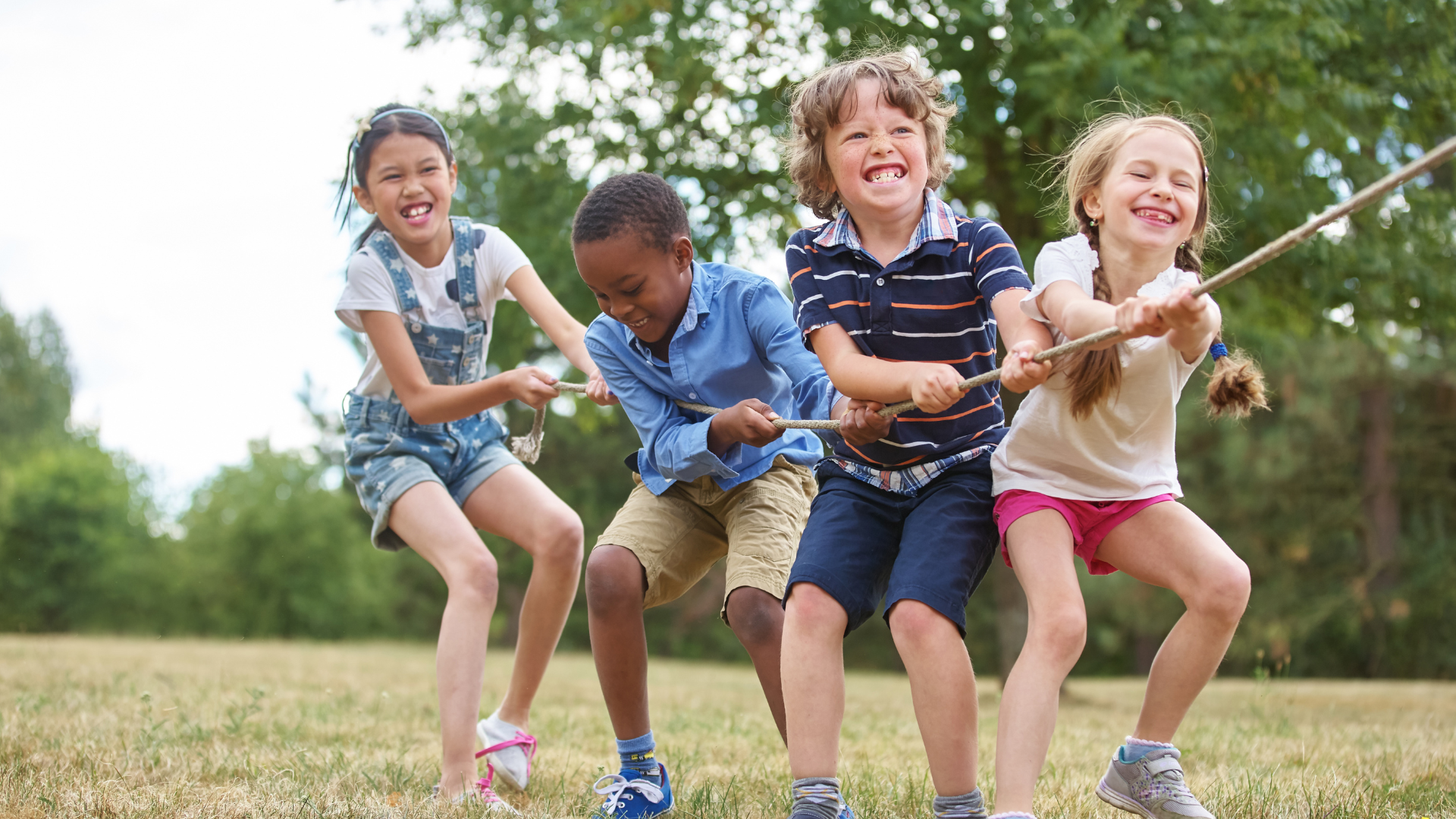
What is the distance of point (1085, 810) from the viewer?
9.96 ft

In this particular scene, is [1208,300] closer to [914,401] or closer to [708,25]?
[914,401]

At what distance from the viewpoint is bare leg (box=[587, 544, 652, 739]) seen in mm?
2998

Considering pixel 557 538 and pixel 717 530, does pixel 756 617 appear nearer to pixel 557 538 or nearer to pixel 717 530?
pixel 717 530

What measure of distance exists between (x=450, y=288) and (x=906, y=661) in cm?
197

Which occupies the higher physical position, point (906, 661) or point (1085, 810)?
point (906, 661)

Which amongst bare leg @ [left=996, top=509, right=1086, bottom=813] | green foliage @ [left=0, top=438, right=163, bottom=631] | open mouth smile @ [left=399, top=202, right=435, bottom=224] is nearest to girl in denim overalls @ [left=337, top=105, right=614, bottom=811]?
open mouth smile @ [left=399, top=202, right=435, bottom=224]

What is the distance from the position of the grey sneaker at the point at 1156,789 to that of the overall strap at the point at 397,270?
7.86 feet

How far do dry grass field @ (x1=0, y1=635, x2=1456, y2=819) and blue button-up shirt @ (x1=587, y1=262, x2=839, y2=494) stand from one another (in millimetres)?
914

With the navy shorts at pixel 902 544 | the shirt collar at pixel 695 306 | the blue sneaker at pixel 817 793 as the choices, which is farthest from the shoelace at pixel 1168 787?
the shirt collar at pixel 695 306

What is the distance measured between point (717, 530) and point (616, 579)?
1.21 ft

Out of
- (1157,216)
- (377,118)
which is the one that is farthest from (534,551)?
(1157,216)

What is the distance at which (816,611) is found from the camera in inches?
99.5

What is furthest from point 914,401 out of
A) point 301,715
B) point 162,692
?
point 162,692

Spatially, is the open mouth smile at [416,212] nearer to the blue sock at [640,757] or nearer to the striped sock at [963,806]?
the blue sock at [640,757]
